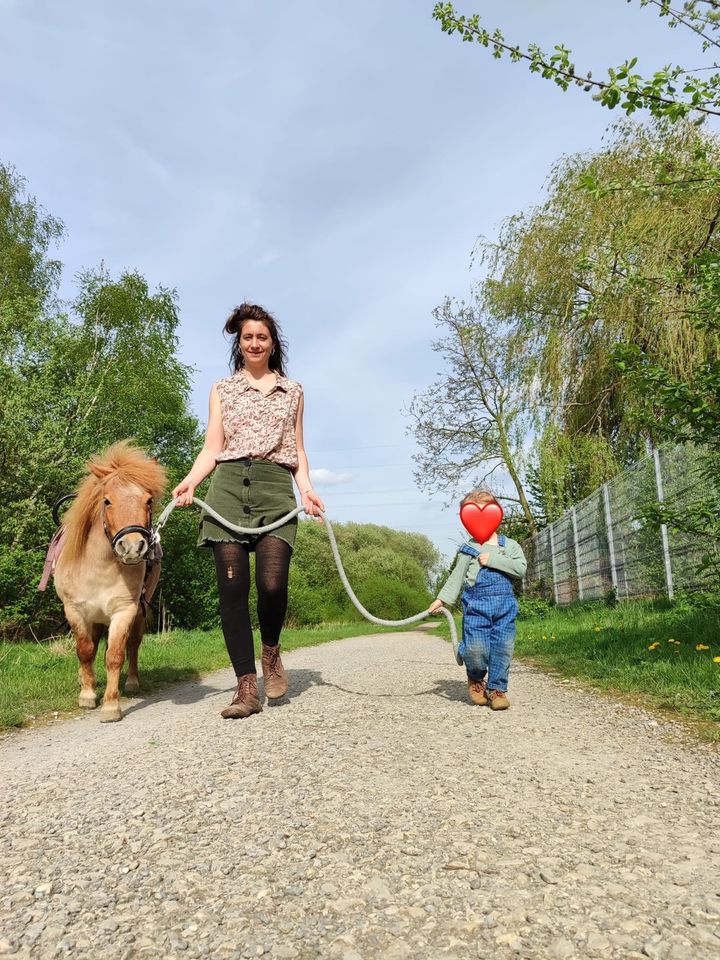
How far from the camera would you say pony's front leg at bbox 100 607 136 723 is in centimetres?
467

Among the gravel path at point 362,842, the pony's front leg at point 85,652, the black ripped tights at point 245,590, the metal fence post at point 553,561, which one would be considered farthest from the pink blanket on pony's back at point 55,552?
the metal fence post at point 553,561

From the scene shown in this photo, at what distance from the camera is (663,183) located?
188 inches

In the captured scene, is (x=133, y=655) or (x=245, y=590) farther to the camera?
(x=133, y=655)

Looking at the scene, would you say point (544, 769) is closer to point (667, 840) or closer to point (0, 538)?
point (667, 840)

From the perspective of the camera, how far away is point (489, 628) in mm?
4691

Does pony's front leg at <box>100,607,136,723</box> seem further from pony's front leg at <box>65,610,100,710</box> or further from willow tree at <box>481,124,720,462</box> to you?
willow tree at <box>481,124,720,462</box>

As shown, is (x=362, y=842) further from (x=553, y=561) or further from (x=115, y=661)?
(x=553, y=561)

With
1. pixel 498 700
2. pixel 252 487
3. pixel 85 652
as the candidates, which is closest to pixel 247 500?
pixel 252 487

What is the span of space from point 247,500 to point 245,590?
572mm

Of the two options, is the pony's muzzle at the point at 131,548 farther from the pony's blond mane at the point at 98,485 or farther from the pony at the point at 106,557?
the pony's blond mane at the point at 98,485

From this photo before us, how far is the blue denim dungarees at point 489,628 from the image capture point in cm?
459

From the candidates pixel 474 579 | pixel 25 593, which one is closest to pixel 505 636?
pixel 474 579

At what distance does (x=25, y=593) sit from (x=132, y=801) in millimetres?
13584

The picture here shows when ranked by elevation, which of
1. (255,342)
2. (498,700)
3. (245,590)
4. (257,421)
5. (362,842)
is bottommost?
(362,842)
